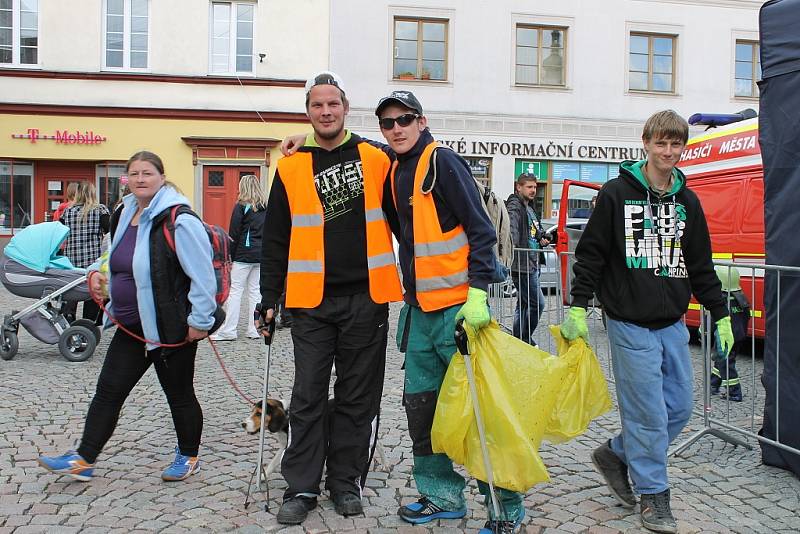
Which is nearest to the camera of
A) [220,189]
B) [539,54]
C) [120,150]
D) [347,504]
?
[347,504]

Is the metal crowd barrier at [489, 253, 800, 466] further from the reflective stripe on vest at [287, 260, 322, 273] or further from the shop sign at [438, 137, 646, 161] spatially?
the shop sign at [438, 137, 646, 161]

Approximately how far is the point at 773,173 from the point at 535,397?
232 cm

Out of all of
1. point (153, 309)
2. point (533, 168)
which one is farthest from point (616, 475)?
point (533, 168)

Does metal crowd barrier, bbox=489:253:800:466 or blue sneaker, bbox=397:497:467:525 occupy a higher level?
metal crowd barrier, bbox=489:253:800:466

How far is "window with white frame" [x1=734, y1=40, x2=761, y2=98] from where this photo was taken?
2209 cm

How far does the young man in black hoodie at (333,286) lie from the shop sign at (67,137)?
1720 cm

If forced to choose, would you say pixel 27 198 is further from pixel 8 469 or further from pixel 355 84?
pixel 8 469

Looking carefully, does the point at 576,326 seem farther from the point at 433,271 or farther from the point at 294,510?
the point at 294,510

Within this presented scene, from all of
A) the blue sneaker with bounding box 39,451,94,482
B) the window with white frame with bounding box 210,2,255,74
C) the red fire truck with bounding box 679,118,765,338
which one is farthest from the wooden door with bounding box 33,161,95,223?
the blue sneaker with bounding box 39,451,94,482

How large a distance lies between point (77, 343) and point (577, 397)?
588 cm

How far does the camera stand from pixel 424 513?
367 centimetres

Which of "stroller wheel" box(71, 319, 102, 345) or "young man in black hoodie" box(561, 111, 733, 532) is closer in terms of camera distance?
"young man in black hoodie" box(561, 111, 733, 532)

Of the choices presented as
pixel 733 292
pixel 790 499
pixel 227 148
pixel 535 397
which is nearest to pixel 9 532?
pixel 535 397

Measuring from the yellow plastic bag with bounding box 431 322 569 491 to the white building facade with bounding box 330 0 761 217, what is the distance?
17114 mm
